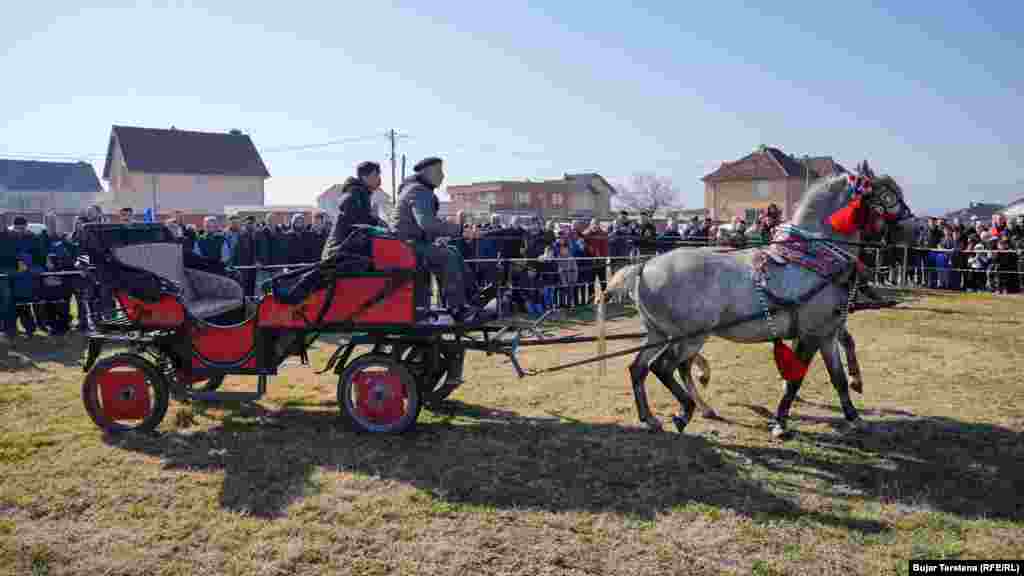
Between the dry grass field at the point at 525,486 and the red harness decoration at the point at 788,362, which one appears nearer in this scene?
the dry grass field at the point at 525,486

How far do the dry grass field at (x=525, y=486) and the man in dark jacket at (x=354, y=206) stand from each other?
5.71ft

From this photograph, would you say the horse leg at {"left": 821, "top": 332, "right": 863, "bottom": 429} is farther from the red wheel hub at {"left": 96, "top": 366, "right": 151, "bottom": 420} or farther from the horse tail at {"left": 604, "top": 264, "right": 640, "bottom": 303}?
the red wheel hub at {"left": 96, "top": 366, "right": 151, "bottom": 420}

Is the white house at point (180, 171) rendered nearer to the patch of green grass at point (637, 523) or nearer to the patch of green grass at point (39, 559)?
the patch of green grass at point (39, 559)


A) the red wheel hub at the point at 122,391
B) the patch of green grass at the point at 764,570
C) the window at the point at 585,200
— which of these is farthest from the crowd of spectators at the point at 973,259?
the window at the point at 585,200

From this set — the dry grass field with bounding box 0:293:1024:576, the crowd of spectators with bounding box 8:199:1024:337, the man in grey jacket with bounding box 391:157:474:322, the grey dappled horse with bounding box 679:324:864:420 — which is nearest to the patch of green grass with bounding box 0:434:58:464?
the dry grass field with bounding box 0:293:1024:576

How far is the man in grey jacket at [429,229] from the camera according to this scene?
19.8 ft

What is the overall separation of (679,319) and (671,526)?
2188mm

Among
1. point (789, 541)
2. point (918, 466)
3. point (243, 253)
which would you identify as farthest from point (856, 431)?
point (243, 253)

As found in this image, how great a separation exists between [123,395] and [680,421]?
16.7 ft

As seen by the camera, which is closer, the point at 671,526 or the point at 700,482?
the point at 671,526

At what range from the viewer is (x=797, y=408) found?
23.5ft

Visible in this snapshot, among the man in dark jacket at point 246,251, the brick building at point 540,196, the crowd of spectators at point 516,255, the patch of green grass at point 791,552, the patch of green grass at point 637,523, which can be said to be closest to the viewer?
the patch of green grass at point 791,552

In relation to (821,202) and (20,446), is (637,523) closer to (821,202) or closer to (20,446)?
(821,202)

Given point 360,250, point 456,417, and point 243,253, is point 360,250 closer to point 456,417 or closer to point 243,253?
point 456,417
